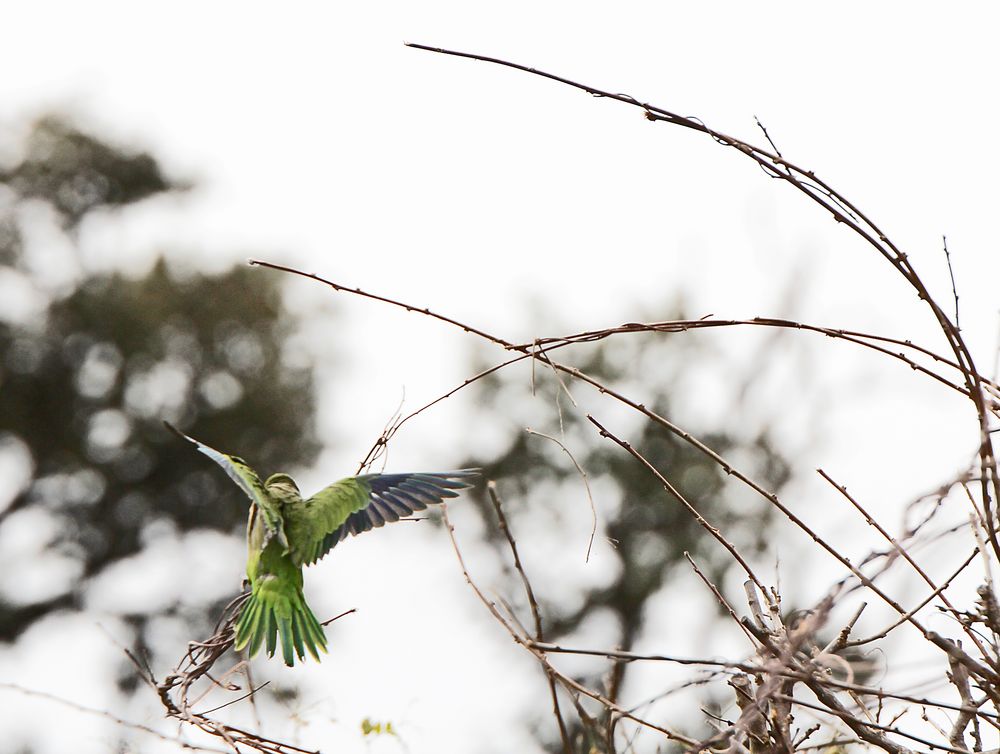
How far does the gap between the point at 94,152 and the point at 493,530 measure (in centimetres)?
809

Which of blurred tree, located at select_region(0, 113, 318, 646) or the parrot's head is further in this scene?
blurred tree, located at select_region(0, 113, 318, 646)

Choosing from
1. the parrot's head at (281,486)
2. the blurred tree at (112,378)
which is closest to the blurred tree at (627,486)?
the blurred tree at (112,378)

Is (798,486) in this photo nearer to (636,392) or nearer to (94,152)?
(636,392)

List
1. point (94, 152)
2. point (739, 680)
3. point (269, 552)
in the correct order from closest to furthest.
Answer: point (739, 680)
point (269, 552)
point (94, 152)

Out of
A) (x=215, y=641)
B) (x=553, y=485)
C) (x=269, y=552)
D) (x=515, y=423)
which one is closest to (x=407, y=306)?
(x=215, y=641)

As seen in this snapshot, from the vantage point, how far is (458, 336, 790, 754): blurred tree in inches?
553

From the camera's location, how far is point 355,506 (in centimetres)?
246

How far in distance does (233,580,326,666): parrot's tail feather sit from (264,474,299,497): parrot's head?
251 mm

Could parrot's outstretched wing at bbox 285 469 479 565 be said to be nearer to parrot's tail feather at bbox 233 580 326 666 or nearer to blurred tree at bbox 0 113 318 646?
parrot's tail feather at bbox 233 580 326 666

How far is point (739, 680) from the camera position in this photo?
1.44 m

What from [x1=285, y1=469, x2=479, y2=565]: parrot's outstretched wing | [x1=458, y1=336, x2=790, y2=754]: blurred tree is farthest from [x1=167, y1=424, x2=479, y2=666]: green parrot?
[x1=458, y1=336, x2=790, y2=754]: blurred tree

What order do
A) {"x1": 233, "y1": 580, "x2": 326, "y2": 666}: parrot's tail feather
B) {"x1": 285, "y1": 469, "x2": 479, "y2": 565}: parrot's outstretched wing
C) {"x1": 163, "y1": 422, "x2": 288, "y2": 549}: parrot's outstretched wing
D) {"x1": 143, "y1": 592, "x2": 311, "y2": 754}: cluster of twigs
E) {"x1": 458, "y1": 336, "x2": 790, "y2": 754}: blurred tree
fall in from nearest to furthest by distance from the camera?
{"x1": 143, "y1": 592, "x2": 311, "y2": 754}: cluster of twigs < {"x1": 163, "y1": 422, "x2": 288, "y2": 549}: parrot's outstretched wing < {"x1": 233, "y1": 580, "x2": 326, "y2": 666}: parrot's tail feather < {"x1": 285, "y1": 469, "x2": 479, "y2": 565}: parrot's outstretched wing < {"x1": 458, "y1": 336, "x2": 790, "y2": 754}: blurred tree

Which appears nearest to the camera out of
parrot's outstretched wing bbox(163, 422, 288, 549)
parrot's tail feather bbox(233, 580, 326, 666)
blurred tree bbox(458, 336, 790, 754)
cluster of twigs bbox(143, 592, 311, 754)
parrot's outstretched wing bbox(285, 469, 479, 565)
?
cluster of twigs bbox(143, 592, 311, 754)

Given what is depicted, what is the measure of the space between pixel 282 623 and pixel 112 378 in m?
14.9
